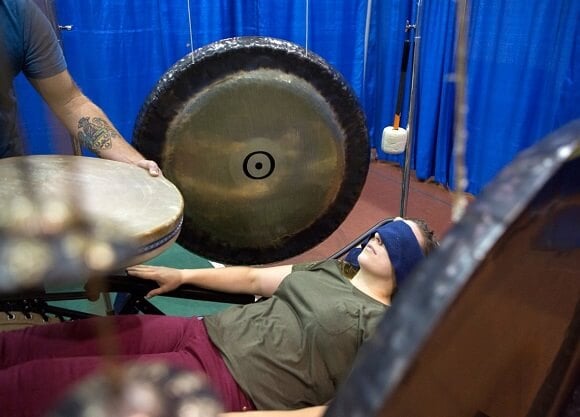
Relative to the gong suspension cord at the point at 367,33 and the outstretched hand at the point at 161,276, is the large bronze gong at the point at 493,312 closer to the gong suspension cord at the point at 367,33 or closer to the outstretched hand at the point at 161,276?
the outstretched hand at the point at 161,276

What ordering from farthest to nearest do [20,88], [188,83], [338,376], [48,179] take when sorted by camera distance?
[20,88] < [188,83] < [338,376] < [48,179]

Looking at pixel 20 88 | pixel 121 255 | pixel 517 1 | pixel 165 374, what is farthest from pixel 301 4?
pixel 165 374

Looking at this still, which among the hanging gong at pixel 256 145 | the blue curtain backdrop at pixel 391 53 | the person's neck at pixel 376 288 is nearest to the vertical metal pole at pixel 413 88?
the blue curtain backdrop at pixel 391 53

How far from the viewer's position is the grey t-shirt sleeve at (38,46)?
111 centimetres

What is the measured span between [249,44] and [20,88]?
1189 millimetres

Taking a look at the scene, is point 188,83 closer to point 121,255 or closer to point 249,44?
point 249,44

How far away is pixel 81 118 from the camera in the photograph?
1.20 metres

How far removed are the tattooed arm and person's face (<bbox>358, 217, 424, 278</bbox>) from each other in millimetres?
530

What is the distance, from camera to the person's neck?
40.3 inches

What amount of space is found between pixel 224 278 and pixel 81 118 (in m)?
0.50

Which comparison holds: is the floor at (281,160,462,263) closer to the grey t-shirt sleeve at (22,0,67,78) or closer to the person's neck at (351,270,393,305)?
the person's neck at (351,270,393,305)

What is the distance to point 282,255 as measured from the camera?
1.52m

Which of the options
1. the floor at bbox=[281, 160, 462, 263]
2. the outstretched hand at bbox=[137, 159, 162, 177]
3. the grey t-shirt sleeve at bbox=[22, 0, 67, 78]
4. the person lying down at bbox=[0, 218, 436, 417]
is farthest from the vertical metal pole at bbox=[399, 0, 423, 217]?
the grey t-shirt sleeve at bbox=[22, 0, 67, 78]

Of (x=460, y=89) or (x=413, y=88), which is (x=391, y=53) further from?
(x=460, y=89)
